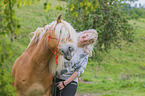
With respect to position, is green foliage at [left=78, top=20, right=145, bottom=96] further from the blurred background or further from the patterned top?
the patterned top

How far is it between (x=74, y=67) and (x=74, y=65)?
0.12 feet

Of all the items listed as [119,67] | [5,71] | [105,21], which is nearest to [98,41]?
[105,21]

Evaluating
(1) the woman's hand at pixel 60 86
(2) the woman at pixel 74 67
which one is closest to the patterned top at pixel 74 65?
(2) the woman at pixel 74 67

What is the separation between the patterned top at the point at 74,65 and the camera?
3.15 meters

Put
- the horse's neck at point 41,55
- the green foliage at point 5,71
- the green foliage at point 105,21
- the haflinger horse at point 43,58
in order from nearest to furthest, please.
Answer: the green foliage at point 5,71 < the haflinger horse at point 43,58 < the horse's neck at point 41,55 < the green foliage at point 105,21

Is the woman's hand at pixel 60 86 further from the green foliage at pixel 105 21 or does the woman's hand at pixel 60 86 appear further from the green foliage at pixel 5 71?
the green foliage at pixel 105 21

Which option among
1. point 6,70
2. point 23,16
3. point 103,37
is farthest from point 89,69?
point 6,70

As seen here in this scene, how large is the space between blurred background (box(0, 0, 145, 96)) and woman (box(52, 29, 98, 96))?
0.75 meters

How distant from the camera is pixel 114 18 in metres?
9.98

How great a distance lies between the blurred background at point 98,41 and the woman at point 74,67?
0.75 metres

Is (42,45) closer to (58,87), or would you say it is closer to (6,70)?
(58,87)

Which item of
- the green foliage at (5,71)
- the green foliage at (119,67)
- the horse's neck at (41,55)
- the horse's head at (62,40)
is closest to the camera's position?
the green foliage at (5,71)

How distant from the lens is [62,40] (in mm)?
2662

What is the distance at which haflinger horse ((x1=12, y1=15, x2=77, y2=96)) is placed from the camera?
272cm
